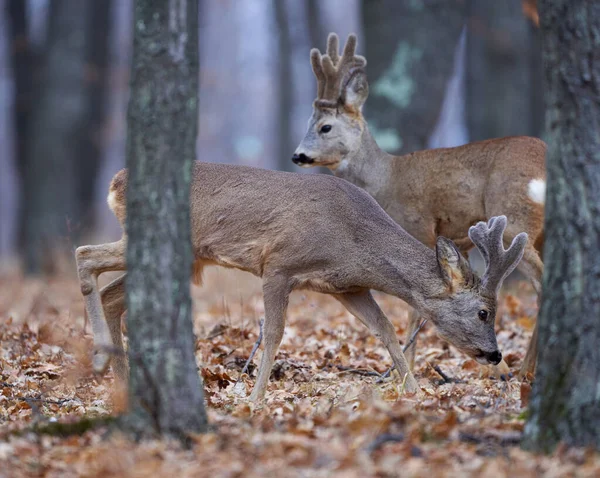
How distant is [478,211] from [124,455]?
15.8ft

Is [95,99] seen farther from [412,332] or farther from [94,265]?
[94,265]

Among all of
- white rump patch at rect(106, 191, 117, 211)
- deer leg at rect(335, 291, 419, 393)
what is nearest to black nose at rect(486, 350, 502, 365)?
deer leg at rect(335, 291, 419, 393)

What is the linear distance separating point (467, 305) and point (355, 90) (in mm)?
3257

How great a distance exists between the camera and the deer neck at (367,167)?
9.05 m

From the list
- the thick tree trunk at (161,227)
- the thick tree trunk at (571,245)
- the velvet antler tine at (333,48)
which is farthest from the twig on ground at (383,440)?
the velvet antler tine at (333,48)

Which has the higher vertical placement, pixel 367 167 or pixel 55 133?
pixel 55 133

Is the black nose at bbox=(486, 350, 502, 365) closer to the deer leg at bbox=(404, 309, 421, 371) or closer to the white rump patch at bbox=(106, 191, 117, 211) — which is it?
the deer leg at bbox=(404, 309, 421, 371)

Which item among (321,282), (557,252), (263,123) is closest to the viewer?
(557,252)

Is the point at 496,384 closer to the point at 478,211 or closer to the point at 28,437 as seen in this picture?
the point at 478,211

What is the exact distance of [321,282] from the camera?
6973mm

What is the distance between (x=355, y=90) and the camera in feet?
31.0

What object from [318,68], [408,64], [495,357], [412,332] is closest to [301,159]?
[318,68]

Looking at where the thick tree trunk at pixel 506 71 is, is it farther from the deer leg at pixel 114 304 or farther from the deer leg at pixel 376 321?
the deer leg at pixel 114 304

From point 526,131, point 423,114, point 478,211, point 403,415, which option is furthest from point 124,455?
point 526,131
